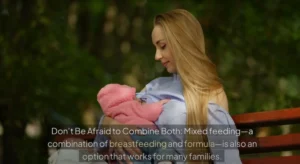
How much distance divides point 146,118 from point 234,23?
1875 millimetres

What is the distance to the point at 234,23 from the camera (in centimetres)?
446

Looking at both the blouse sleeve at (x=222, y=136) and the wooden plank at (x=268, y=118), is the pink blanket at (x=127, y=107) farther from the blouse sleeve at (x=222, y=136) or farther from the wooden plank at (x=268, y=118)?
the wooden plank at (x=268, y=118)

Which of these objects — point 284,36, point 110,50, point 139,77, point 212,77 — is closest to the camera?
point 212,77

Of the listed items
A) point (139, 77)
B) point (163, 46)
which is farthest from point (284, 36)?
point (163, 46)

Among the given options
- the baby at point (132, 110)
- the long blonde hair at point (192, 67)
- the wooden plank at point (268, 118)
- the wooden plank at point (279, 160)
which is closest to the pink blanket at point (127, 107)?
the baby at point (132, 110)

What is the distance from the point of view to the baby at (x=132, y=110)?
2.68 meters

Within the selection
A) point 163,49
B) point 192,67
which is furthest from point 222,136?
point 163,49

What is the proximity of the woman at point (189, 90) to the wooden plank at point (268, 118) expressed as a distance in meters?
0.13

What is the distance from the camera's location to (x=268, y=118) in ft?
9.13

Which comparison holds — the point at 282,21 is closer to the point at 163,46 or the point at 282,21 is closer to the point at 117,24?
the point at 117,24

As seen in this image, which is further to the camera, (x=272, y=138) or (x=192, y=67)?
(x=272, y=138)

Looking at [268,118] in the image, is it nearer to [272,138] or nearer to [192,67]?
[272,138]

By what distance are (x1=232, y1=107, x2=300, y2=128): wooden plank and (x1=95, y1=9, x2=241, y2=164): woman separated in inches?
5.3

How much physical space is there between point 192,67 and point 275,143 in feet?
1.43
